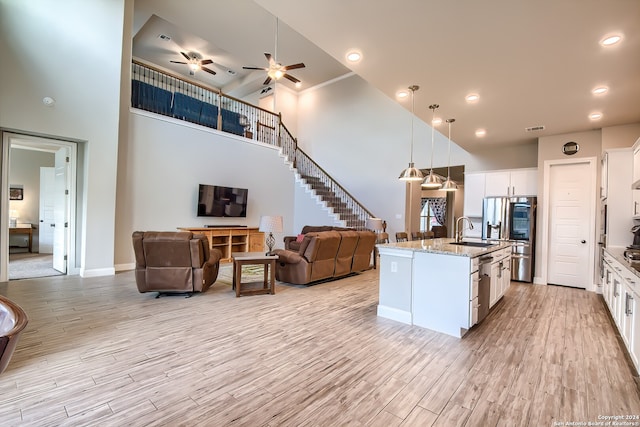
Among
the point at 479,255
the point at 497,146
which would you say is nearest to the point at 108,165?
the point at 479,255

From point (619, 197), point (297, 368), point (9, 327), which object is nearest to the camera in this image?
point (9, 327)

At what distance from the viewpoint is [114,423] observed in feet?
5.79

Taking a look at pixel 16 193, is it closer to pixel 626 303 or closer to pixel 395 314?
pixel 395 314

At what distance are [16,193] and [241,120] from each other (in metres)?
6.25

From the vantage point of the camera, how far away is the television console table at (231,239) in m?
7.20

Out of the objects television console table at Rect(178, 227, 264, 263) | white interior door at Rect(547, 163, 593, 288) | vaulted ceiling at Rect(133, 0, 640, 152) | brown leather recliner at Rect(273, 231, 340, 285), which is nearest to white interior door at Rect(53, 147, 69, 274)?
television console table at Rect(178, 227, 264, 263)

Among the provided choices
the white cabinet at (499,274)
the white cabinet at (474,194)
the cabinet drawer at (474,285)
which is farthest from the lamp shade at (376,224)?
the cabinet drawer at (474,285)

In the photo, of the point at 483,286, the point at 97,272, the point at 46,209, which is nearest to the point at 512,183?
the point at 483,286

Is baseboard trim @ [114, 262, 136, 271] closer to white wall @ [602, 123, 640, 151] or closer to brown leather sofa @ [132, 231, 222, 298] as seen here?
brown leather sofa @ [132, 231, 222, 298]

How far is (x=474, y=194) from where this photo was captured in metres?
6.68

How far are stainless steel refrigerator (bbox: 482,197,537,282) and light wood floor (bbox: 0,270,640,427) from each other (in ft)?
6.45

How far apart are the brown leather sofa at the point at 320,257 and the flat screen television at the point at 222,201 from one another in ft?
10.4

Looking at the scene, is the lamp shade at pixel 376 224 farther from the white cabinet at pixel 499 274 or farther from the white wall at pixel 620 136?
the white wall at pixel 620 136

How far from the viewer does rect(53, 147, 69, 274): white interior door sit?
5656 millimetres
